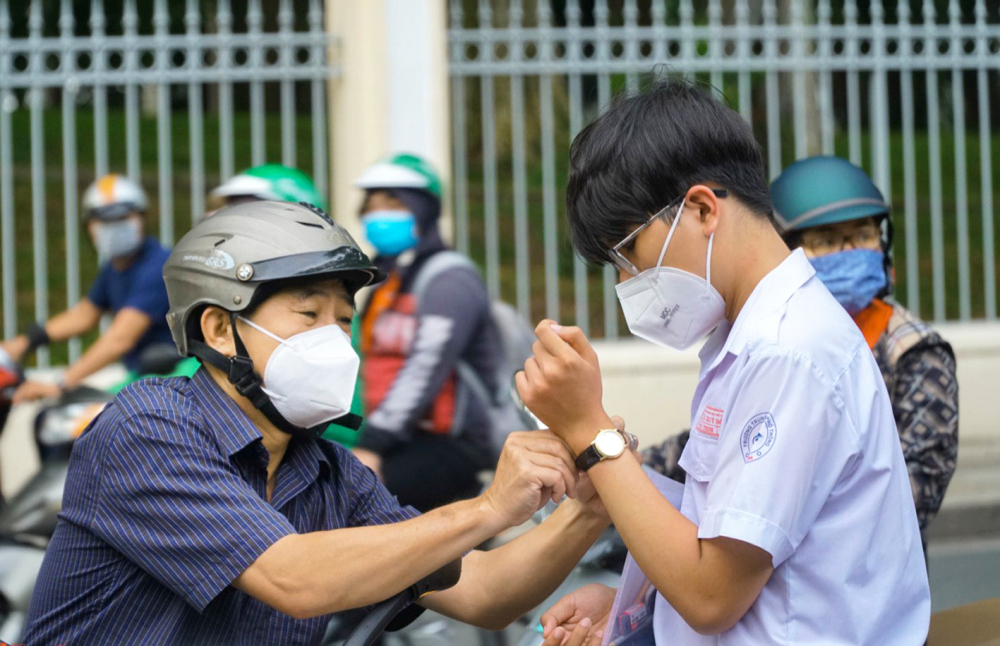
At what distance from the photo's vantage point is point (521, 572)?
254 cm

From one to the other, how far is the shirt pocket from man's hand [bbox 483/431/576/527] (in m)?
0.33

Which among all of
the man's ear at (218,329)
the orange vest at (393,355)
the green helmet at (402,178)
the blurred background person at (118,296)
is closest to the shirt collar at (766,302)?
the man's ear at (218,329)

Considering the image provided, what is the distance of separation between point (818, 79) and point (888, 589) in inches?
282

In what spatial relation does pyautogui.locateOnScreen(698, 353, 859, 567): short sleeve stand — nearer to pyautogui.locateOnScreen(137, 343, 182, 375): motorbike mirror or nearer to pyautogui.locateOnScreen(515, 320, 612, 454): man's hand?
pyautogui.locateOnScreen(515, 320, 612, 454): man's hand

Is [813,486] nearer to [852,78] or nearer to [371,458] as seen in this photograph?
[371,458]

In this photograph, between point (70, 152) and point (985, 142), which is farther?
point (985, 142)

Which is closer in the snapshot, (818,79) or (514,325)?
(514,325)

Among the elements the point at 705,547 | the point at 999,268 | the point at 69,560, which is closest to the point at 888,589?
the point at 705,547

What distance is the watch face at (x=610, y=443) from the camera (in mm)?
1926

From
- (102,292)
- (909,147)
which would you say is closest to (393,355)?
(102,292)

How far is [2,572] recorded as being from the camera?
11.7ft

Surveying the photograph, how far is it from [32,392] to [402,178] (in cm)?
160

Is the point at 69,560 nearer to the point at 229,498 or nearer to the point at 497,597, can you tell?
the point at 229,498

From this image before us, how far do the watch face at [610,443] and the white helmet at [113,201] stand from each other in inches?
178
